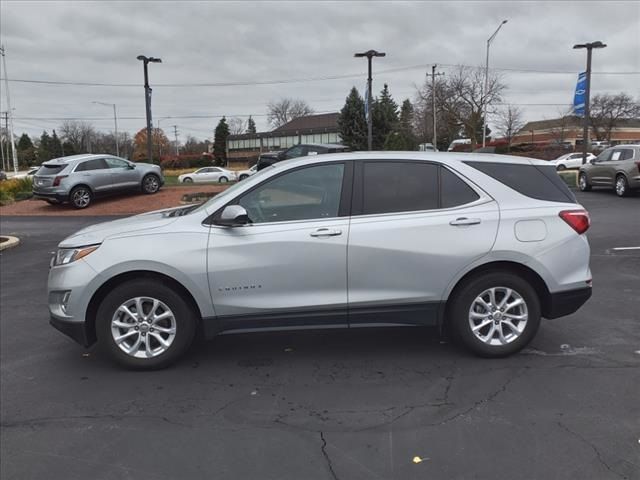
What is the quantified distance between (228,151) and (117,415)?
83.5 m

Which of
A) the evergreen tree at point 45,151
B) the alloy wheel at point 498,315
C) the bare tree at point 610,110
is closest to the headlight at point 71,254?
the alloy wheel at point 498,315

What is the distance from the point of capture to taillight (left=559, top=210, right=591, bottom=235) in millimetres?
4398

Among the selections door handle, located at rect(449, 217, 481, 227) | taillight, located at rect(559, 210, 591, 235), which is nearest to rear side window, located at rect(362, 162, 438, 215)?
door handle, located at rect(449, 217, 481, 227)

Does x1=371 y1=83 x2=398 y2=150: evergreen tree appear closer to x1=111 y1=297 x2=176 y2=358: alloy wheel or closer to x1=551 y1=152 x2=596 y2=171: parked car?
x1=551 y1=152 x2=596 y2=171: parked car

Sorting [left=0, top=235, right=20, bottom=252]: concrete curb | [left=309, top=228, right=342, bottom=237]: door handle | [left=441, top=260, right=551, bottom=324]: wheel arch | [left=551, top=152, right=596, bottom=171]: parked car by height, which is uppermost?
[left=551, top=152, right=596, bottom=171]: parked car

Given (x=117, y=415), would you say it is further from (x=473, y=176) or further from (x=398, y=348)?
(x=473, y=176)

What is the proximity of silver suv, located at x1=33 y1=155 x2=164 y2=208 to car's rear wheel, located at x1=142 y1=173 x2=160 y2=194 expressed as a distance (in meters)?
0.51

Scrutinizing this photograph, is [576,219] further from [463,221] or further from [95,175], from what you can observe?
[95,175]

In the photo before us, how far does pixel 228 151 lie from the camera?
8475 centimetres

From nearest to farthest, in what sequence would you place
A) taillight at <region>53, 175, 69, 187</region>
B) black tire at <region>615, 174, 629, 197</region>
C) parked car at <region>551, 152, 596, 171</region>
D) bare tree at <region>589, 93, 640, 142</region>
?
black tire at <region>615, 174, 629, 197</region> → taillight at <region>53, 175, 69, 187</region> → parked car at <region>551, 152, 596, 171</region> → bare tree at <region>589, 93, 640, 142</region>

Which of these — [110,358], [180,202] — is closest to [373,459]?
[110,358]

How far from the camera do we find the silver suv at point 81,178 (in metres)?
18.2

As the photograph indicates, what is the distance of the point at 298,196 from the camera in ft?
14.4

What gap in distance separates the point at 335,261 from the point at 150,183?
18.0 m
